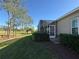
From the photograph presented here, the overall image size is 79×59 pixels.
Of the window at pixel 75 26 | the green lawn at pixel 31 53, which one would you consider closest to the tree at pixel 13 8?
the green lawn at pixel 31 53

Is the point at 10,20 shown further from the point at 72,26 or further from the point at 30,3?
the point at 72,26

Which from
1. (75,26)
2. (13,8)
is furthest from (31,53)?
(13,8)

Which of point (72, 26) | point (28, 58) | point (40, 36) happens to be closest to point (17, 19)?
point (40, 36)

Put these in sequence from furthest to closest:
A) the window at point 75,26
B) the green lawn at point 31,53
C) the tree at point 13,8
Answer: the tree at point 13,8 < the window at point 75,26 < the green lawn at point 31,53

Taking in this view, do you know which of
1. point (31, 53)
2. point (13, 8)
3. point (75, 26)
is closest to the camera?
point (31, 53)

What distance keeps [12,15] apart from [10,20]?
1455 mm

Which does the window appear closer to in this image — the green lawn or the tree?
the green lawn

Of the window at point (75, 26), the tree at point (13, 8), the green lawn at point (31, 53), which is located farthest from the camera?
the tree at point (13, 8)

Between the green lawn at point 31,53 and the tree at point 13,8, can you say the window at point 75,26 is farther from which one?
the tree at point 13,8

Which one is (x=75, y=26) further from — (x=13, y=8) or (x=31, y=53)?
(x=13, y=8)

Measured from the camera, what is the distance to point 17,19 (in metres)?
36.7

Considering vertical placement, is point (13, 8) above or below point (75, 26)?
above

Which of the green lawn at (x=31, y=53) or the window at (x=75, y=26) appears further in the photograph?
the window at (x=75, y=26)

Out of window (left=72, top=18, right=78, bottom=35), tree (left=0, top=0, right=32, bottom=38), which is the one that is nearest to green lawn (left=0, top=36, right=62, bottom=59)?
window (left=72, top=18, right=78, bottom=35)
